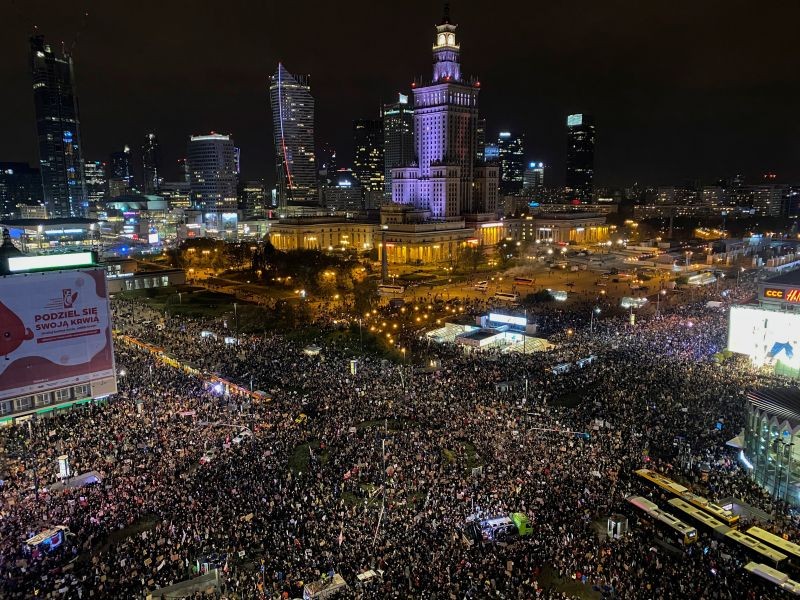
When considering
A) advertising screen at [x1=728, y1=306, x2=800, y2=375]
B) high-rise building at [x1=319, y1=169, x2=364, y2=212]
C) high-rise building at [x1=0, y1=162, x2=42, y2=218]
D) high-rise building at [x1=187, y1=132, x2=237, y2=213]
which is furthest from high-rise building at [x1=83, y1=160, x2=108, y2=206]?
advertising screen at [x1=728, y1=306, x2=800, y2=375]

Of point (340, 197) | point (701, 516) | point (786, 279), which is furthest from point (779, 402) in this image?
point (340, 197)

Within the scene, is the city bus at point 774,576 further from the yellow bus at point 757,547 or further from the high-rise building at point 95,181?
the high-rise building at point 95,181

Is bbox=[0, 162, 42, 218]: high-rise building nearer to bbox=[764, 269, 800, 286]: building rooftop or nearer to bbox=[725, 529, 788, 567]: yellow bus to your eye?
bbox=[764, 269, 800, 286]: building rooftop

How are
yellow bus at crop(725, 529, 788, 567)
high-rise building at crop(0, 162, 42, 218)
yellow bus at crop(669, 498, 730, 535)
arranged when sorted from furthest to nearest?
high-rise building at crop(0, 162, 42, 218) → yellow bus at crop(669, 498, 730, 535) → yellow bus at crop(725, 529, 788, 567)

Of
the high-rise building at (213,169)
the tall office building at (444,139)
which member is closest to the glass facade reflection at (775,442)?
the tall office building at (444,139)

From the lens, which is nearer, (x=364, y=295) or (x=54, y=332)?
(x=54, y=332)

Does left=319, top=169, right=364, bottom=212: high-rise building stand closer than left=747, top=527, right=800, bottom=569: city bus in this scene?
No

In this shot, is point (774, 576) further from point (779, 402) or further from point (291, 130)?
point (291, 130)
